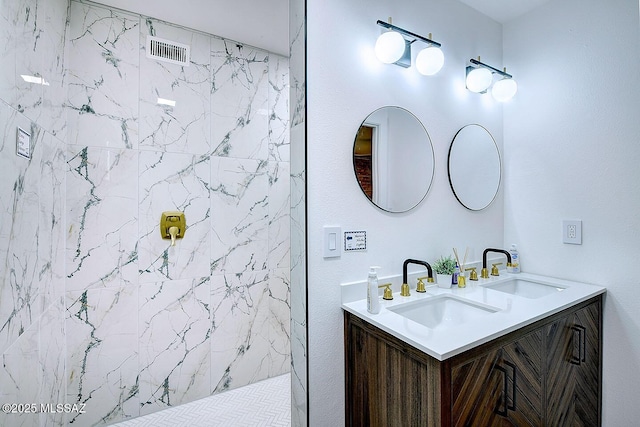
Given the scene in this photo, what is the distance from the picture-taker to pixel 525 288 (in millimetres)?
1730

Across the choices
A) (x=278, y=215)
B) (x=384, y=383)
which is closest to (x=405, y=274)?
(x=384, y=383)

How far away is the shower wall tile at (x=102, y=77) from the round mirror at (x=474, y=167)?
6.52 feet

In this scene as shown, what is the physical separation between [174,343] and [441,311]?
1.69 m

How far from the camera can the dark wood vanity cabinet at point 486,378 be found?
2.98 ft

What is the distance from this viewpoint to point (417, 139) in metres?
1.56

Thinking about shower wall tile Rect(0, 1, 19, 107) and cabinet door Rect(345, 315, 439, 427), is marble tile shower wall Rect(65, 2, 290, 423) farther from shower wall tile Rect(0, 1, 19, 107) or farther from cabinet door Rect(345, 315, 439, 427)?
cabinet door Rect(345, 315, 439, 427)

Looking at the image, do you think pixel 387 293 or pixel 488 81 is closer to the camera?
pixel 387 293

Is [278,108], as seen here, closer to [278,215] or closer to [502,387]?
[278,215]

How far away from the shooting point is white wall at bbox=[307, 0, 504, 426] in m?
1.25

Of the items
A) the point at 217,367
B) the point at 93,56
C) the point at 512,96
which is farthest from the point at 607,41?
the point at 217,367

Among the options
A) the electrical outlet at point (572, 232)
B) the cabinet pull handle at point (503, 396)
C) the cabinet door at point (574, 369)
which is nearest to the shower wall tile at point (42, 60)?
the cabinet pull handle at point (503, 396)

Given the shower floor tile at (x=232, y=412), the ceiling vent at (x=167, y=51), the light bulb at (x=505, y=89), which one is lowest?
the shower floor tile at (x=232, y=412)

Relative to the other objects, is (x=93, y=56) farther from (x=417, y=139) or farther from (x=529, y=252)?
(x=529, y=252)

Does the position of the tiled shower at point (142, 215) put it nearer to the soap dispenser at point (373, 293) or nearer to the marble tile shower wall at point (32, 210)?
the marble tile shower wall at point (32, 210)
